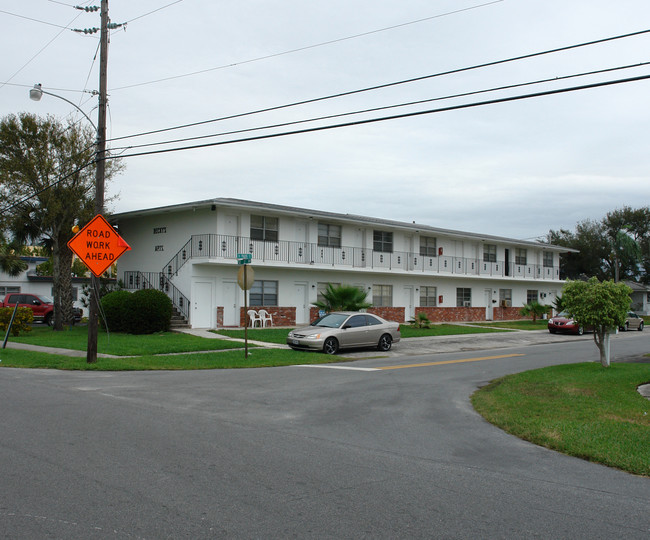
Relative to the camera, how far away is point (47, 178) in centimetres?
2588

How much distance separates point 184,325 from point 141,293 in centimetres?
293

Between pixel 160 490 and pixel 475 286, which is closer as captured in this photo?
pixel 160 490

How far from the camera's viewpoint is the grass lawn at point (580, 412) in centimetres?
A: 756

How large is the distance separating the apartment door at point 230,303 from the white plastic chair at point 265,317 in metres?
1.18

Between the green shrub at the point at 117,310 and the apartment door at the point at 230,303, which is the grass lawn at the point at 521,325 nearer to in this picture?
the apartment door at the point at 230,303

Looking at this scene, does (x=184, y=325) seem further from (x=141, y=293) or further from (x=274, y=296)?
(x=274, y=296)

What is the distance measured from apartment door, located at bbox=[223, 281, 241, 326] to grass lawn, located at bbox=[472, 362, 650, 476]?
1666 cm

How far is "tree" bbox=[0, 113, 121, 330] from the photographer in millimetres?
25406

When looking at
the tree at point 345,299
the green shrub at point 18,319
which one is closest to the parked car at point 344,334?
the tree at point 345,299

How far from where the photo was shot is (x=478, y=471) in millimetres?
6586

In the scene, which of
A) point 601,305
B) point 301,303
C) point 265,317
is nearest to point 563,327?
point 301,303

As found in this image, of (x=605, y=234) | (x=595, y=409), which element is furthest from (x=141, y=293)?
(x=605, y=234)

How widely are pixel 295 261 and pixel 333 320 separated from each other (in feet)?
31.4

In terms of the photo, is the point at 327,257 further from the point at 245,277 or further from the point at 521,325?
the point at 521,325
